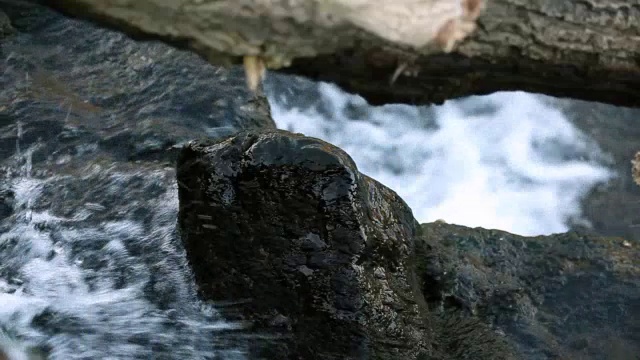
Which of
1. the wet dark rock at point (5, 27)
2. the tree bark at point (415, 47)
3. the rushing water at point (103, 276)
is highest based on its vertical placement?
the wet dark rock at point (5, 27)

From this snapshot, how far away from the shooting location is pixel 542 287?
4.06 metres

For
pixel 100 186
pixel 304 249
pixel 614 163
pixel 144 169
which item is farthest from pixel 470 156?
pixel 304 249

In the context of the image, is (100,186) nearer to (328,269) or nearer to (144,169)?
(144,169)

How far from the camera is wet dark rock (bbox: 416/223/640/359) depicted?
376 centimetres

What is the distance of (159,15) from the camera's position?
1.11 m

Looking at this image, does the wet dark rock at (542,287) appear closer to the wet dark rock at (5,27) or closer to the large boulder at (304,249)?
the large boulder at (304,249)

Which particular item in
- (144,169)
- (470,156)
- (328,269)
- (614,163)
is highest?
(614,163)

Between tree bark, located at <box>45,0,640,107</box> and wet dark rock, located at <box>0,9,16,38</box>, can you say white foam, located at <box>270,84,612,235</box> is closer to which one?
wet dark rock, located at <box>0,9,16,38</box>

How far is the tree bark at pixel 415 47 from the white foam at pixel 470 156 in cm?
452

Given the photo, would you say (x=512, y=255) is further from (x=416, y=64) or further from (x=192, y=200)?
(x=416, y=64)

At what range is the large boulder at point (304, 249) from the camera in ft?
10.4

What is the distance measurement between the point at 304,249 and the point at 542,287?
150 centimetres

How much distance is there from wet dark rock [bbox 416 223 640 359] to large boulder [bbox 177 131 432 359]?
490 mm

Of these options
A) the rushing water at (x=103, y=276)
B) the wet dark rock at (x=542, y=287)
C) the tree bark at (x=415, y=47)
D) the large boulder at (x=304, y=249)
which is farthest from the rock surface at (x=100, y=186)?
the tree bark at (x=415, y=47)
